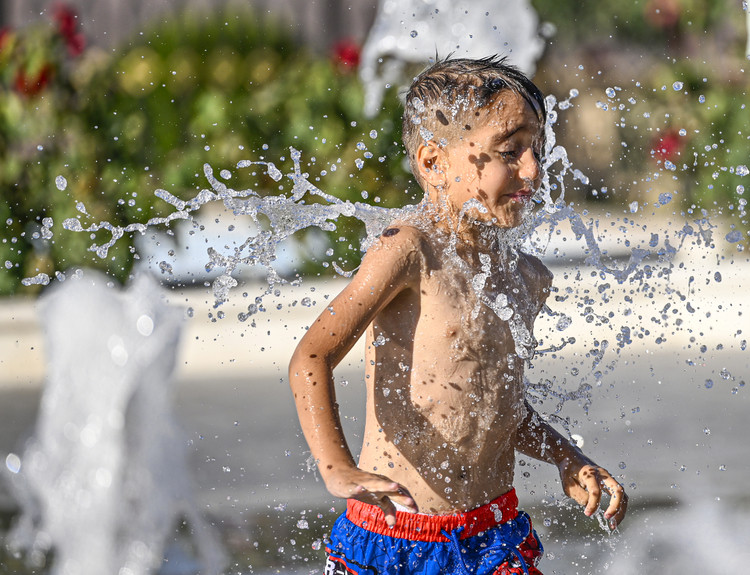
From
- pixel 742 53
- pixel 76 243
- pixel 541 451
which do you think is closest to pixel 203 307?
pixel 76 243

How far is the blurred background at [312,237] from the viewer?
3605 millimetres

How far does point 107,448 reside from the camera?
3643 millimetres

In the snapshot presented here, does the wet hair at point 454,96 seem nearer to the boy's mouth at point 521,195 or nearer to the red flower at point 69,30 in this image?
the boy's mouth at point 521,195

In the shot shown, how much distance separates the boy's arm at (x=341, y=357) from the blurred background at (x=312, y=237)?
140cm

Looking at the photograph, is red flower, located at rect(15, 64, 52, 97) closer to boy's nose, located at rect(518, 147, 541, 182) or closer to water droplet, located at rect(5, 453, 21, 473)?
water droplet, located at rect(5, 453, 21, 473)

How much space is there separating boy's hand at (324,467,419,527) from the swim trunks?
0.60ft

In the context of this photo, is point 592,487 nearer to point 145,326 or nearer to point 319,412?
point 319,412

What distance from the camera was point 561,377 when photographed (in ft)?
15.4

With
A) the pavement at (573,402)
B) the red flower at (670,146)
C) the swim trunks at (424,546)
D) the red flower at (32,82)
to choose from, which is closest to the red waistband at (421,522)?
the swim trunks at (424,546)

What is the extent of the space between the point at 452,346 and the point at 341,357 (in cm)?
22

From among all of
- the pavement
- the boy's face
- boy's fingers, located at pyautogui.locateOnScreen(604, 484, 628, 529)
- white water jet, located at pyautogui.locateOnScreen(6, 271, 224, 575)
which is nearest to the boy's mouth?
the boy's face

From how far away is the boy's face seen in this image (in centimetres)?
189

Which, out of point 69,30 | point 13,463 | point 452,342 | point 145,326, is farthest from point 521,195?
point 69,30

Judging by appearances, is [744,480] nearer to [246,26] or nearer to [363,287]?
[363,287]
